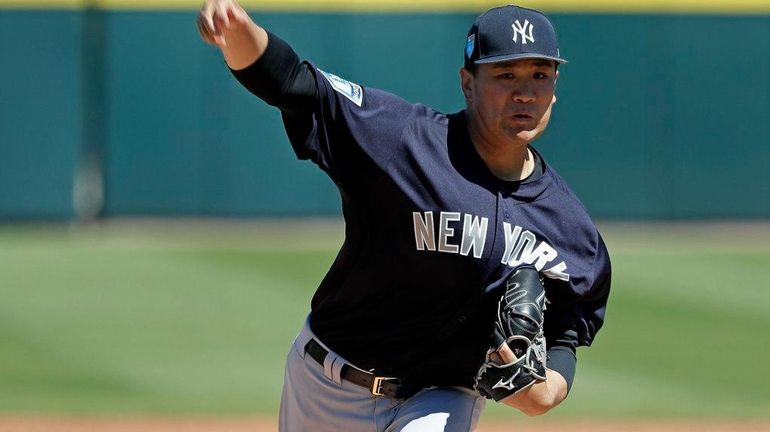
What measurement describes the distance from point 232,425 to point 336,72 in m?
7.21

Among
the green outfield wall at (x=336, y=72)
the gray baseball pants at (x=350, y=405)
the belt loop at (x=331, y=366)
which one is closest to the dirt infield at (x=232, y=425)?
the gray baseball pants at (x=350, y=405)

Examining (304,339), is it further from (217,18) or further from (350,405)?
(217,18)

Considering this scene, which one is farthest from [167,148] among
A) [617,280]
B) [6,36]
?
[617,280]

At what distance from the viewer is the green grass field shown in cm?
827

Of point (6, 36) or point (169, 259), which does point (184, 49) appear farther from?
point (169, 259)

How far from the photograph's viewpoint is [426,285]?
13.0ft

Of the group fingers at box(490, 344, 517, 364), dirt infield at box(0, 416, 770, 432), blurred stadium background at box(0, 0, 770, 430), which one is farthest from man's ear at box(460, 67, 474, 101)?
blurred stadium background at box(0, 0, 770, 430)

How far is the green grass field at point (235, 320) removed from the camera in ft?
27.1

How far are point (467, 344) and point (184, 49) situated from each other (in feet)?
34.5

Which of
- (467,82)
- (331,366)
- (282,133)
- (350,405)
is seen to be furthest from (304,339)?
(282,133)

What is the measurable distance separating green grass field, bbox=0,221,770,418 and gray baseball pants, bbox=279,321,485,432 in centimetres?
368

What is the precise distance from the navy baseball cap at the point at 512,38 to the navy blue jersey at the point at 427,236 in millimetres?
→ 267

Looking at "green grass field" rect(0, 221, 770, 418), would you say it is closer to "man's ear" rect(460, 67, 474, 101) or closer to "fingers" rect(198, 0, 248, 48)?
"man's ear" rect(460, 67, 474, 101)

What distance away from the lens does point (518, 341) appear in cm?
372
